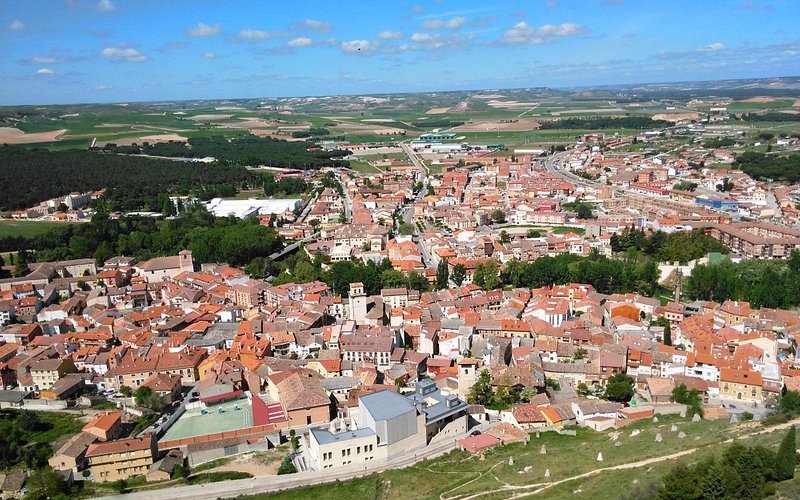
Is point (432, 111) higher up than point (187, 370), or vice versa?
point (432, 111)

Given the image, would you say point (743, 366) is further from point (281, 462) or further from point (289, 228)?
point (289, 228)

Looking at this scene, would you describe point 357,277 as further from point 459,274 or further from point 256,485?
point 256,485

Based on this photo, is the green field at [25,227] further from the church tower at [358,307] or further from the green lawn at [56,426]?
the church tower at [358,307]

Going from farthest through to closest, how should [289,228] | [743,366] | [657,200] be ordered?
[657,200], [289,228], [743,366]

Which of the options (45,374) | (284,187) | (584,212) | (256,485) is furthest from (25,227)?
(584,212)

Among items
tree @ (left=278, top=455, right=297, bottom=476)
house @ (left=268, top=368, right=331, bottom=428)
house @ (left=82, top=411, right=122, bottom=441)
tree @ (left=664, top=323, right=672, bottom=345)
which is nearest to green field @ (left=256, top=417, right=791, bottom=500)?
tree @ (left=278, top=455, right=297, bottom=476)

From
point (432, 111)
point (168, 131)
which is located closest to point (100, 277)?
point (168, 131)

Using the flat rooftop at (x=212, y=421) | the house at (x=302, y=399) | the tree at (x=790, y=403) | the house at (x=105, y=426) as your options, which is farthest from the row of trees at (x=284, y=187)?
the tree at (x=790, y=403)
